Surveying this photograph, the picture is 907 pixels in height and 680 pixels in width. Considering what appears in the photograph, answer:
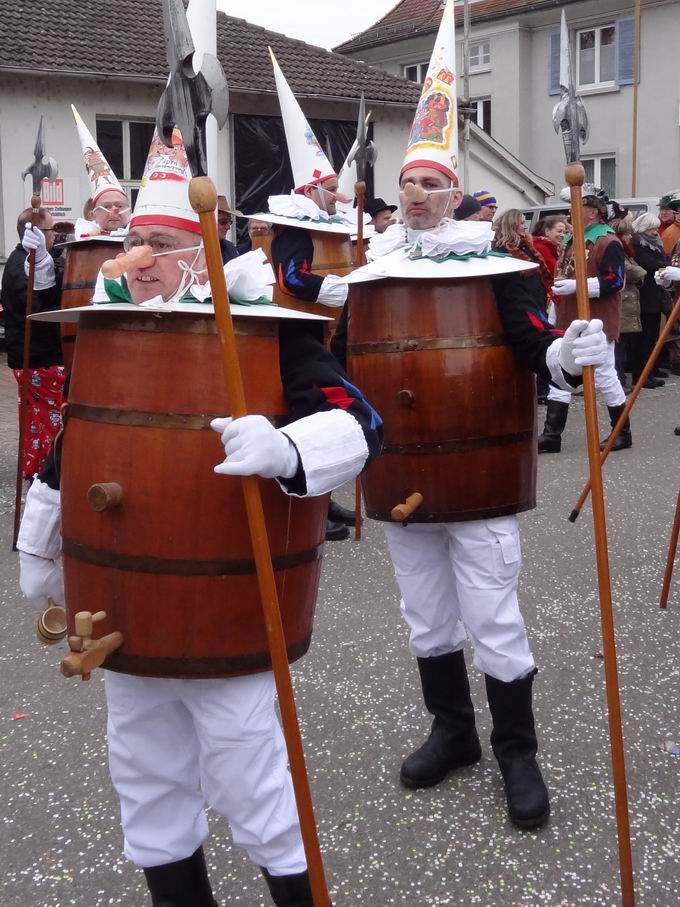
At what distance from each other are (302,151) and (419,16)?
2303 cm

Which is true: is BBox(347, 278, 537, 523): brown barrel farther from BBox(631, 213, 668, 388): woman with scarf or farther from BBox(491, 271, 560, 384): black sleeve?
BBox(631, 213, 668, 388): woman with scarf

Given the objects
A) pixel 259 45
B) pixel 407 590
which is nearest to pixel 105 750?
pixel 407 590

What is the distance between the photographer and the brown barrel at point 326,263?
5.60m

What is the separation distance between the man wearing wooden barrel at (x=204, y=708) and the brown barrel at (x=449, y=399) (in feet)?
2.61

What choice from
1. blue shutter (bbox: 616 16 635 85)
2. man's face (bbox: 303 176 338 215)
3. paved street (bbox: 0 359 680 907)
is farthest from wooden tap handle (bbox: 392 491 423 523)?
blue shutter (bbox: 616 16 635 85)

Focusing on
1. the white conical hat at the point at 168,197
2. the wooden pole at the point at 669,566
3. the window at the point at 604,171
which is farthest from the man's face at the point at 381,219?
the window at the point at 604,171

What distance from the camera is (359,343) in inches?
122

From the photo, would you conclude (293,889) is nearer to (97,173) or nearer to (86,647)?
(86,647)

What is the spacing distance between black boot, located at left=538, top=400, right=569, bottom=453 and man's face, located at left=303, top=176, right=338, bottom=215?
273 cm

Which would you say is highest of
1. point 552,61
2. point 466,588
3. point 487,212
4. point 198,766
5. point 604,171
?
point 552,61

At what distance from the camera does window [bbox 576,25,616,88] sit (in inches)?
930

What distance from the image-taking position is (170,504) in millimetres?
1969

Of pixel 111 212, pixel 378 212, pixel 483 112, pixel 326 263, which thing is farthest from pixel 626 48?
pixel 111 212

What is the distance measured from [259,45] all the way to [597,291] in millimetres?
10704
